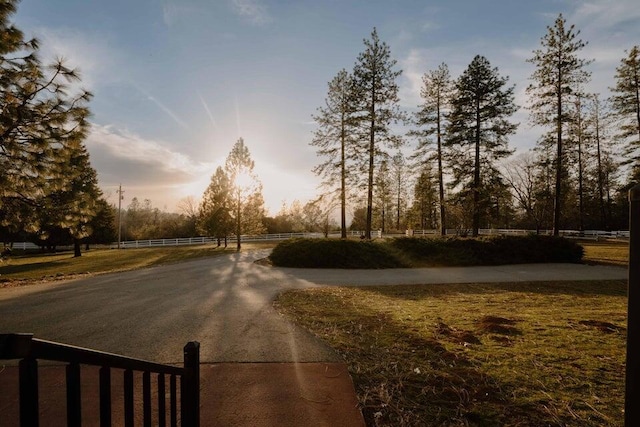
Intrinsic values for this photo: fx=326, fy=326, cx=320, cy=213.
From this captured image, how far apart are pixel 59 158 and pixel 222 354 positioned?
7177 mm

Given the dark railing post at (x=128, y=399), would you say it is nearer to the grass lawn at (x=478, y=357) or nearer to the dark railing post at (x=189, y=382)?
the dark railing post at (x=189, y=382)

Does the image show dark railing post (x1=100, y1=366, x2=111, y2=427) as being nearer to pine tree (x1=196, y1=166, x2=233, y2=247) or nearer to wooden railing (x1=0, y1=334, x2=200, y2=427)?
wooden railing (x1=0, y1=334, x2=200, y2=427)

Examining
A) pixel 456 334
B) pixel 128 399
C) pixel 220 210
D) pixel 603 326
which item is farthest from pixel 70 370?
pixel 220 210

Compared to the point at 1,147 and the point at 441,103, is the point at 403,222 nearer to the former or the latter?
the point at 441,103

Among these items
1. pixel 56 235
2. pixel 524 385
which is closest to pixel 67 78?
pixel 524 385

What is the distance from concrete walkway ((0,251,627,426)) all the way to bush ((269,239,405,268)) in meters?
3.77

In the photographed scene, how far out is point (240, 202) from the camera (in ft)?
103

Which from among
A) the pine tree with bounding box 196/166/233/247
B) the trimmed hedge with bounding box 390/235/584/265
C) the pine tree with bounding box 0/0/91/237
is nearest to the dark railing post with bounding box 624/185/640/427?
the pine tree with bounding box 0/0/91/237

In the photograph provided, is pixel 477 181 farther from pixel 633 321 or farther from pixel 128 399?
pixel 128 399

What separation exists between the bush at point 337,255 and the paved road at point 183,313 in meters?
2.78

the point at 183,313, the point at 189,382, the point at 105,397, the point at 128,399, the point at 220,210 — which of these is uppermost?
the point at 220,210

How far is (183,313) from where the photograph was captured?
25.6ft

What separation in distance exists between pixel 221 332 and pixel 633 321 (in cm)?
602

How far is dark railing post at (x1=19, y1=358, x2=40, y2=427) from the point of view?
3.67 ft
